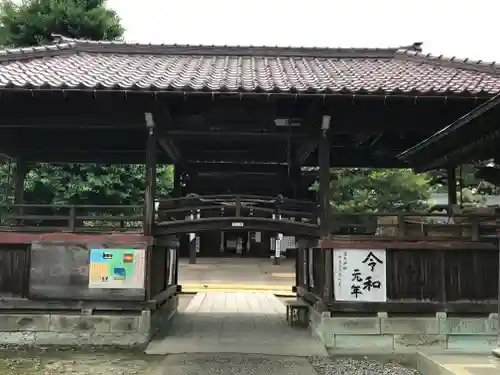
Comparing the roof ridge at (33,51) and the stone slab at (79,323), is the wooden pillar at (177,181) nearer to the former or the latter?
the roof ridge at (33,51)

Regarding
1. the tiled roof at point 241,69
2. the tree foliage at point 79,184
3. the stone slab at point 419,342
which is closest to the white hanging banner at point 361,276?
the stone slab at point 419,342

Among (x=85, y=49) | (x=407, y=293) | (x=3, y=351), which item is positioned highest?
(x=85, y=49)

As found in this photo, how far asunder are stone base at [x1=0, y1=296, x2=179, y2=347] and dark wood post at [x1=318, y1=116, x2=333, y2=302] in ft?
10.2

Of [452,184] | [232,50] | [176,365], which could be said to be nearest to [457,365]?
[176,365]

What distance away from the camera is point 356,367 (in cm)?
738

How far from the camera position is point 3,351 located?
26.1 feet

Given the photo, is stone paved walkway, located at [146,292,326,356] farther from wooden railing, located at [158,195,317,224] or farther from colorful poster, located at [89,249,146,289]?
wooden railing, located at [158,195,317,224]

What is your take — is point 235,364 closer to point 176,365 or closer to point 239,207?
point 176,365

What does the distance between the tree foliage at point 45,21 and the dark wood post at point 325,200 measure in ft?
50.4

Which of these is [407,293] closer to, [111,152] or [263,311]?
[263,311]

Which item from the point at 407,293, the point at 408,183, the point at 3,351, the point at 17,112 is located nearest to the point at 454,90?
the point at 407,293

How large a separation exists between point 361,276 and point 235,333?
2.85m

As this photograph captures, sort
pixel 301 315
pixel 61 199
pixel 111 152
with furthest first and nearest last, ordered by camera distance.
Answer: pixel 61 199
pixel 111 152
pixel 301 315

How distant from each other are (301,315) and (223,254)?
23627 millimetres
